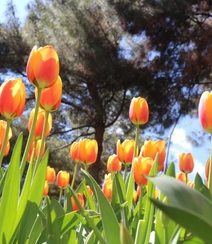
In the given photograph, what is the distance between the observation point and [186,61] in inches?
214

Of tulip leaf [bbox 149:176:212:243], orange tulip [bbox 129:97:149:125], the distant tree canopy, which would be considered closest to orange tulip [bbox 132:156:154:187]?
orange tulip [bbox 129:97:149:125]

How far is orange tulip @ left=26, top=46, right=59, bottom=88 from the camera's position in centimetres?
57

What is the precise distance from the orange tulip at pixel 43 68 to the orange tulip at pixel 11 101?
0.17 ft

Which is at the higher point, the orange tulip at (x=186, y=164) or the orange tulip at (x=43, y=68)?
the orange tulip at (x=43, y=68)

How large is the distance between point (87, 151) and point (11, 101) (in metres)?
0.40

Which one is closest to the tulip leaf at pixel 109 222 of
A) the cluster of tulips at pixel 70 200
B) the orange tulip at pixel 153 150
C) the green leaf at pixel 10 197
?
the cluster of tulips at pixel 70 200

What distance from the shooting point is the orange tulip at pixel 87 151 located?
978mm

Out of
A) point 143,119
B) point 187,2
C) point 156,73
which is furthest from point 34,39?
point 143,119

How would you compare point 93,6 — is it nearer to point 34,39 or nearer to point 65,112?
point 34,39

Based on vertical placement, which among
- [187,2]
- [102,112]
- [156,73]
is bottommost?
[102,112]

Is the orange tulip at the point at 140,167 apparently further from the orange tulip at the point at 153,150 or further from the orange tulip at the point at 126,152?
the orange tulip at the point at 126,152

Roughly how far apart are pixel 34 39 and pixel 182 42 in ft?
6.54

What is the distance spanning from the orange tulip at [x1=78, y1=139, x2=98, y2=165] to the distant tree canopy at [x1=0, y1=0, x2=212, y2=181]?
413 centimetres

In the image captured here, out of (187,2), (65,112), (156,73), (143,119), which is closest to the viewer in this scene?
(143,119)
